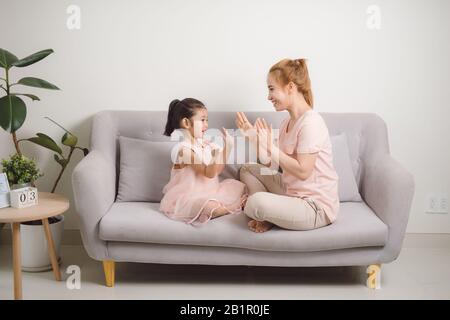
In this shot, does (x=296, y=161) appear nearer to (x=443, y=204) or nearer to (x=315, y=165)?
(x=315, y=165)

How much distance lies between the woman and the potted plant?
976 mm

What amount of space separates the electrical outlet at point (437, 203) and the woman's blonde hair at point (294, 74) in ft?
3.69

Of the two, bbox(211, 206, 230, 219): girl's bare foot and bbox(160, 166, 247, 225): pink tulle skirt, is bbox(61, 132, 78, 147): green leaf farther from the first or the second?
bbox(211, 206, 230, 219): girl's bare foot

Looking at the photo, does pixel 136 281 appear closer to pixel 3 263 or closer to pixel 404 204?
pixel 3 263

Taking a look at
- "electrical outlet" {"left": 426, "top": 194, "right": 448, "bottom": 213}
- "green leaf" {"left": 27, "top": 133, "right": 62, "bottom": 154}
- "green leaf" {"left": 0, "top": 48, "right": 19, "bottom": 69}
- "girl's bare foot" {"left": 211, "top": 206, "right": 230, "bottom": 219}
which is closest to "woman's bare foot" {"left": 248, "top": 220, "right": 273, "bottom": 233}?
"girl's bare foot" {"left": 211, "top": 206, "right": 230, "bottom": 219}

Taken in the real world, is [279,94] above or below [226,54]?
below

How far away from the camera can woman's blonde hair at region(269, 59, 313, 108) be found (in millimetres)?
2807

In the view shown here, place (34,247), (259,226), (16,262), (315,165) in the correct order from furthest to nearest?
(34,247) → (315,165) → (259,226) → (16,262)

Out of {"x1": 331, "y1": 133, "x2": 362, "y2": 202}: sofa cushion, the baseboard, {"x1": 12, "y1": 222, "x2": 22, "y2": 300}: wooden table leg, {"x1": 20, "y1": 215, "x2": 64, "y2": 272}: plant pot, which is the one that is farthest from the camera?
the baseboard

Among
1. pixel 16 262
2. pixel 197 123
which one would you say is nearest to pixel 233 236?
pixel 197 123

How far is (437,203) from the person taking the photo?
3451mm

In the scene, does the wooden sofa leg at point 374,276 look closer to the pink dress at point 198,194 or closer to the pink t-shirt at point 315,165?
the pink t-shirt at point 315,165

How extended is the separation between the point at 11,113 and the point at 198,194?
92 cm
